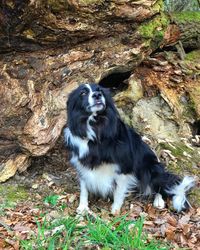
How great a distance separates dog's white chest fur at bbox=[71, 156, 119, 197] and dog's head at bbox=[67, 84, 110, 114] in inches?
27.2

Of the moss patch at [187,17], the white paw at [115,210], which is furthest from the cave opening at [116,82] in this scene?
the white paw at [115,210]

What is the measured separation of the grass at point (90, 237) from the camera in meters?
3.87

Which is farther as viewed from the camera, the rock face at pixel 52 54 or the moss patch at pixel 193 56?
the moss patch at pixel 193 56

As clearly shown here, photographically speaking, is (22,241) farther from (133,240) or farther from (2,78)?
(2,78)

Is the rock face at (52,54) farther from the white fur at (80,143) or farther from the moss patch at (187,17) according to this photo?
the moss patch at (187,17)

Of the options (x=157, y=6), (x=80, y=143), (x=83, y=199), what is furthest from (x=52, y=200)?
(x=157, y=6)

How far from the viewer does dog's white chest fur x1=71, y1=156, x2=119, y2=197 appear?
16.6ft

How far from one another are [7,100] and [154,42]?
2.31 meters

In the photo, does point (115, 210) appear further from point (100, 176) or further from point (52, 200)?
point (52, 200)

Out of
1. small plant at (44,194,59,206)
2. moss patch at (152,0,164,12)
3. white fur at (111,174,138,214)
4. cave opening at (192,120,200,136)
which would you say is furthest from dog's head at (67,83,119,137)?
cave opening at (192,120,200,136)

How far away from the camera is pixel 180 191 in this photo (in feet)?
16.8

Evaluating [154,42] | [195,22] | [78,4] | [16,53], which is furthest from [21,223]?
[195,22]

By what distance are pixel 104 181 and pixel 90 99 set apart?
1.06 m

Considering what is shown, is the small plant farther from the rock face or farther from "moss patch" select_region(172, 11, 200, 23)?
"moss patch" select_region(172, 11, 200, 23)
